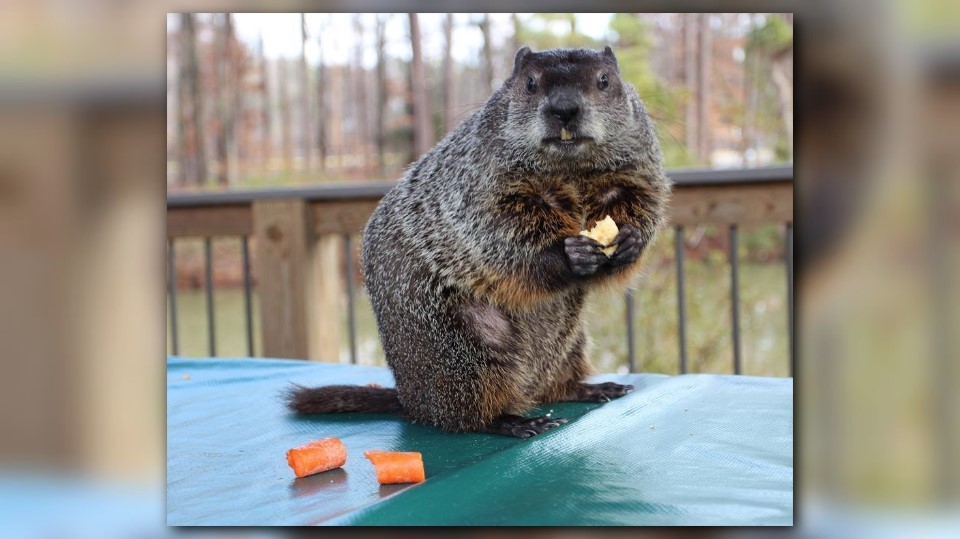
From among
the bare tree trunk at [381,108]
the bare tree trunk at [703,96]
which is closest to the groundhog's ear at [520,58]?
the bare tree trunk at [703,96]

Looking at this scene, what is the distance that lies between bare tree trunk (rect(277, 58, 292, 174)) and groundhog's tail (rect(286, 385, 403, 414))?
39.0 feet

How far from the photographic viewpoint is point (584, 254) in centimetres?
211

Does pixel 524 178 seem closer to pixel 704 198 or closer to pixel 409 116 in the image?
pixel 704 198

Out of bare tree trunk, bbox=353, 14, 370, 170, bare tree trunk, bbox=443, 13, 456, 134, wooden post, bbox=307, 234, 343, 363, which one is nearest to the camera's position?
wooden post, bbox=307, 234, 343, 363

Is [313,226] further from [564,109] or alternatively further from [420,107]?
[420,107]

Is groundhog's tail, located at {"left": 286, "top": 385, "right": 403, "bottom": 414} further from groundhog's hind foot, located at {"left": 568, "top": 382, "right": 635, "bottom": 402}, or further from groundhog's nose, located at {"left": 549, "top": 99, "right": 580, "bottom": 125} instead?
groundhog's nose, located at {"left": 549, "top": 99, "right": 580, "bottom": 125}

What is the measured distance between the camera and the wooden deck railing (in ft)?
11.7

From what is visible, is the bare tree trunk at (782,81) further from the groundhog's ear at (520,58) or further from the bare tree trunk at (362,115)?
the groundhog's ear at (520,58)

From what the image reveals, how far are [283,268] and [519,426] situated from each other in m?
1.98

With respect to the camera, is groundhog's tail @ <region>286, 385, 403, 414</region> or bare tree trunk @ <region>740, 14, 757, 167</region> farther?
bare tree trunk @ <region>740, 14, 757, 167</region>

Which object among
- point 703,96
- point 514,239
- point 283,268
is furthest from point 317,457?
point 703,96

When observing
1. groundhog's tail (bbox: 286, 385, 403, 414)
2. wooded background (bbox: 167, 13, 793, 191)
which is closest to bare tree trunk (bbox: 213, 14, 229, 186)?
wooded background (bbox: 167, 13, 793, 191)

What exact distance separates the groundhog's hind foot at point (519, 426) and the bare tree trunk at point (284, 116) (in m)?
12.3
